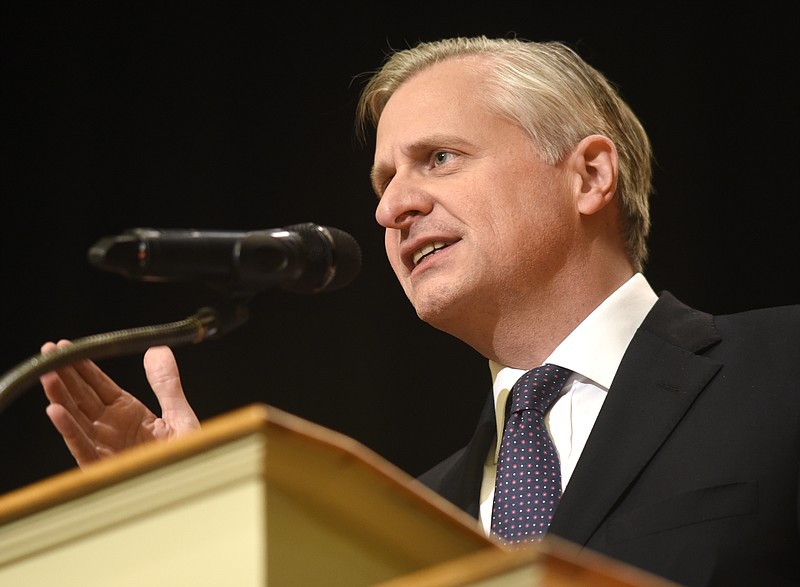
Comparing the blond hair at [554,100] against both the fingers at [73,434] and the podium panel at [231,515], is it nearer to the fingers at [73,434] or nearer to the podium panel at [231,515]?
the fingers at [73,434]

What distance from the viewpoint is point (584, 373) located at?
77.8 inches

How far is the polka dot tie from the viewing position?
1812mm

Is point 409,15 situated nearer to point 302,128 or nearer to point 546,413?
point 302,128

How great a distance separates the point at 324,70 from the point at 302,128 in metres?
0.17

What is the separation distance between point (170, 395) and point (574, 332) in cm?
72

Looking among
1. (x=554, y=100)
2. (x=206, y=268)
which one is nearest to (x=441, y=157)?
(x=554, y=100)

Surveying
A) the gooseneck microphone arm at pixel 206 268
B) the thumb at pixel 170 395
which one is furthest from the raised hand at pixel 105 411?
the gooseneck microphone arm at pixel 206 268

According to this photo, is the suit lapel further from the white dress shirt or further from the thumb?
the thumb

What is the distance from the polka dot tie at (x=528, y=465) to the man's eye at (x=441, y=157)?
0.44 m

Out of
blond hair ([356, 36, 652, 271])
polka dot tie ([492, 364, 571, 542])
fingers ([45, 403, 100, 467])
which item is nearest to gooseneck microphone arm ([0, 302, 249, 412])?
fingers ([45, 403, 100, 467])

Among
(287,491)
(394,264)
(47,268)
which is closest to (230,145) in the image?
(47,268)

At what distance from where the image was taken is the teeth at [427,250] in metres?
2.10

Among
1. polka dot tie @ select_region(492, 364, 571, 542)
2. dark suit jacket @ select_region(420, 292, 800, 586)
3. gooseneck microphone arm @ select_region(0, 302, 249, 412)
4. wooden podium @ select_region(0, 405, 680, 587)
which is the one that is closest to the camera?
wooden podium @ select_region(0, 405, 680, 587)

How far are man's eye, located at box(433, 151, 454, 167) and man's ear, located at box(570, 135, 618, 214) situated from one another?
0.25 meters
